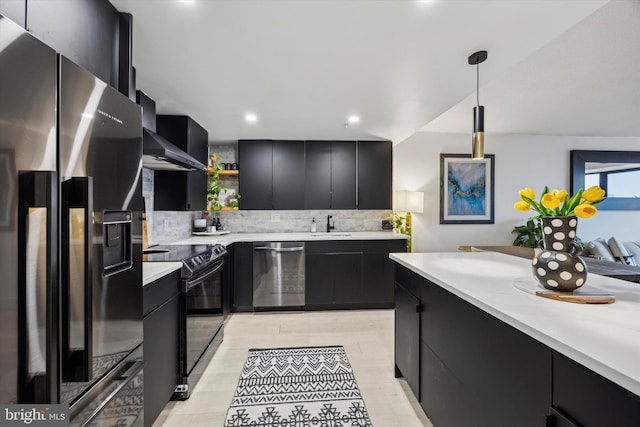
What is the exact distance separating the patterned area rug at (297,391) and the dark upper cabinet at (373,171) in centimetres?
221

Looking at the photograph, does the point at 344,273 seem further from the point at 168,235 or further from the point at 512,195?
the point at 512,195

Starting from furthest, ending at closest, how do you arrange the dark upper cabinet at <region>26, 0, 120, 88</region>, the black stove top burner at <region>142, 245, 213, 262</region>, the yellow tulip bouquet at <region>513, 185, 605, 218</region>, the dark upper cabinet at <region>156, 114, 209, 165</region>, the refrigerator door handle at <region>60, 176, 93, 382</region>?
1. the dark upper cabinet at <region>156, 114, 209, 165</region>
2. the black stove top burner at <region>142, 245, 213, 262</region>
3. the yellow tulip bouquet at <region>513, 185, 605, 218</region>
4. the dark upper cabinet at <region>26, 0, 120, 88</region>
5. the refrigerator door handle at <region>60, 176, 93, 382</region>

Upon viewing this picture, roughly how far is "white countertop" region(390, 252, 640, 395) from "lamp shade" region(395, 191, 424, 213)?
7.73ft

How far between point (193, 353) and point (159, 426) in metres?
0.46

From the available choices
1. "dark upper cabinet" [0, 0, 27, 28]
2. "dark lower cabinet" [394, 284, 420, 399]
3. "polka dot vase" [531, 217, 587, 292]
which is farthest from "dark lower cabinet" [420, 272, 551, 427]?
"dark upper cabinet" [0, 0, 27, 28]

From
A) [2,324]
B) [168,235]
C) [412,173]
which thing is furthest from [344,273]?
[2,324]

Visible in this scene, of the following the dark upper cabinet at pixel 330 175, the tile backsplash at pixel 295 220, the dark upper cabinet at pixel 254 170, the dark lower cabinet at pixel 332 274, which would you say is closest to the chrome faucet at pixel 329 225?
the tile backsplash at pixel 295 220

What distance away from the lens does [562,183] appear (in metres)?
4.76

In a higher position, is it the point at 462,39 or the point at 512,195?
the point at 462,39

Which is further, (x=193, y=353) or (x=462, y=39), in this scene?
(x=193, y=353)

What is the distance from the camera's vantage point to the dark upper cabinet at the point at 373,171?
14.1 ft

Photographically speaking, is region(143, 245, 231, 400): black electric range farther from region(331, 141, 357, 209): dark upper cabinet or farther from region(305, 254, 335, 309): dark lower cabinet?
region(331, 141, 357, 209): dark upper cabinet

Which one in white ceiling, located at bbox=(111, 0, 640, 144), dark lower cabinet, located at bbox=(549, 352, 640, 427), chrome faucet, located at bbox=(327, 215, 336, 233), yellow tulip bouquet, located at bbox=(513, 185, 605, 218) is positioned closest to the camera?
dark lower cabinet, located at bbox=(549, 352, 640, 427)

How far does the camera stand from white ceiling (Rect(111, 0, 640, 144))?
1.50 m
